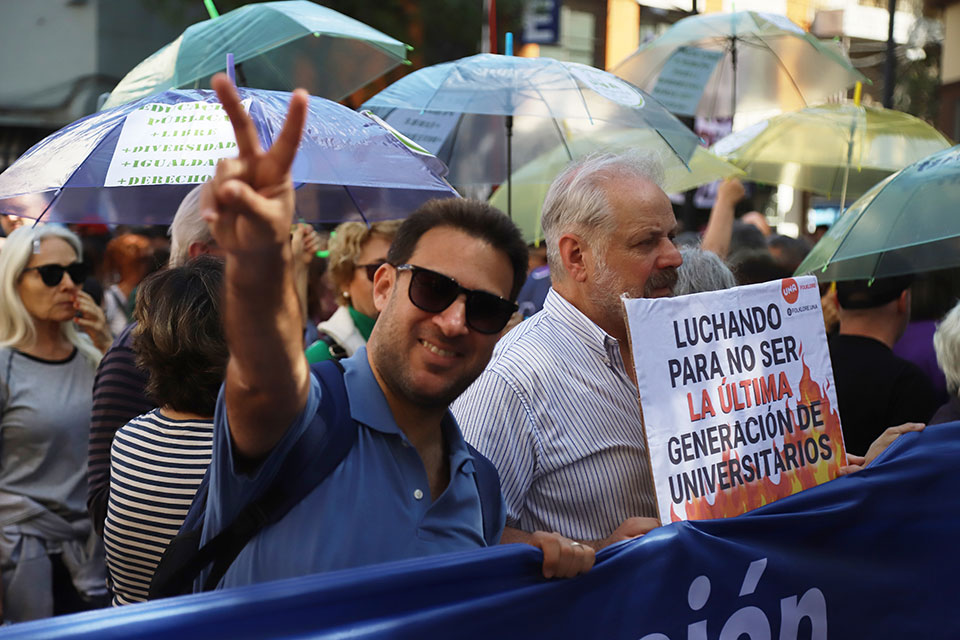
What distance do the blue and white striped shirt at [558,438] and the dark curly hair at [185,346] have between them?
672 millimetres

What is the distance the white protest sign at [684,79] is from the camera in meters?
6.47

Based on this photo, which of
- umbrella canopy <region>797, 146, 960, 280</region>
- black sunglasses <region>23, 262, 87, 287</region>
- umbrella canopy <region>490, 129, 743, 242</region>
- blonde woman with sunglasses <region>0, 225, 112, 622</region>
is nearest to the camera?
umbrella canopy <region>797, 146, 960, 280</region>

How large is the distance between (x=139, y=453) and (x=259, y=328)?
133cm

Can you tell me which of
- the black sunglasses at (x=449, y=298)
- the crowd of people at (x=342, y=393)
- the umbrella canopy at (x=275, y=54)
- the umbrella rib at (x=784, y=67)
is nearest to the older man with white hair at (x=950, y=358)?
the crowd of people at (x=342, y=393)

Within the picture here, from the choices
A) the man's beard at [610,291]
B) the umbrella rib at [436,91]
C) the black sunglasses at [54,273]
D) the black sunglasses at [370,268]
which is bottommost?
the black sunglasses at [370,268]

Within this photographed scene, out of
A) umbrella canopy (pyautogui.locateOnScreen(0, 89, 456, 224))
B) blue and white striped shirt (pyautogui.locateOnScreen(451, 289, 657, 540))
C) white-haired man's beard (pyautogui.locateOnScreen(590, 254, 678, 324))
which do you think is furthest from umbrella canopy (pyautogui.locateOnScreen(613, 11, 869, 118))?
blue and white striped shirt (pyautogui.locateOnScreen(451, 289, 657, 540))

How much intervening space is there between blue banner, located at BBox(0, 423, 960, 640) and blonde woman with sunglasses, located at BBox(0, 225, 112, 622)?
8.17 feet

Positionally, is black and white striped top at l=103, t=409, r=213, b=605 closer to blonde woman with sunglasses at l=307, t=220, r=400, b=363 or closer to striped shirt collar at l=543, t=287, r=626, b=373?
striped shirt collar at l=543, t=287, r=626, b=373

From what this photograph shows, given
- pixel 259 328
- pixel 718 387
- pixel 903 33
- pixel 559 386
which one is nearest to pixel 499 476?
pixel 559 386

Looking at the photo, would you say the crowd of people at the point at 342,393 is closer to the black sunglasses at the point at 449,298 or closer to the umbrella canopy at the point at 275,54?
the black sunglasses at the point at 449,298

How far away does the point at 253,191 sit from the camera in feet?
5.02

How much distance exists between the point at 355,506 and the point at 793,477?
134cm

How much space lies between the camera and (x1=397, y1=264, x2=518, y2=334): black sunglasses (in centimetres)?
219

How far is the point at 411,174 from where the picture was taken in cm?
352
